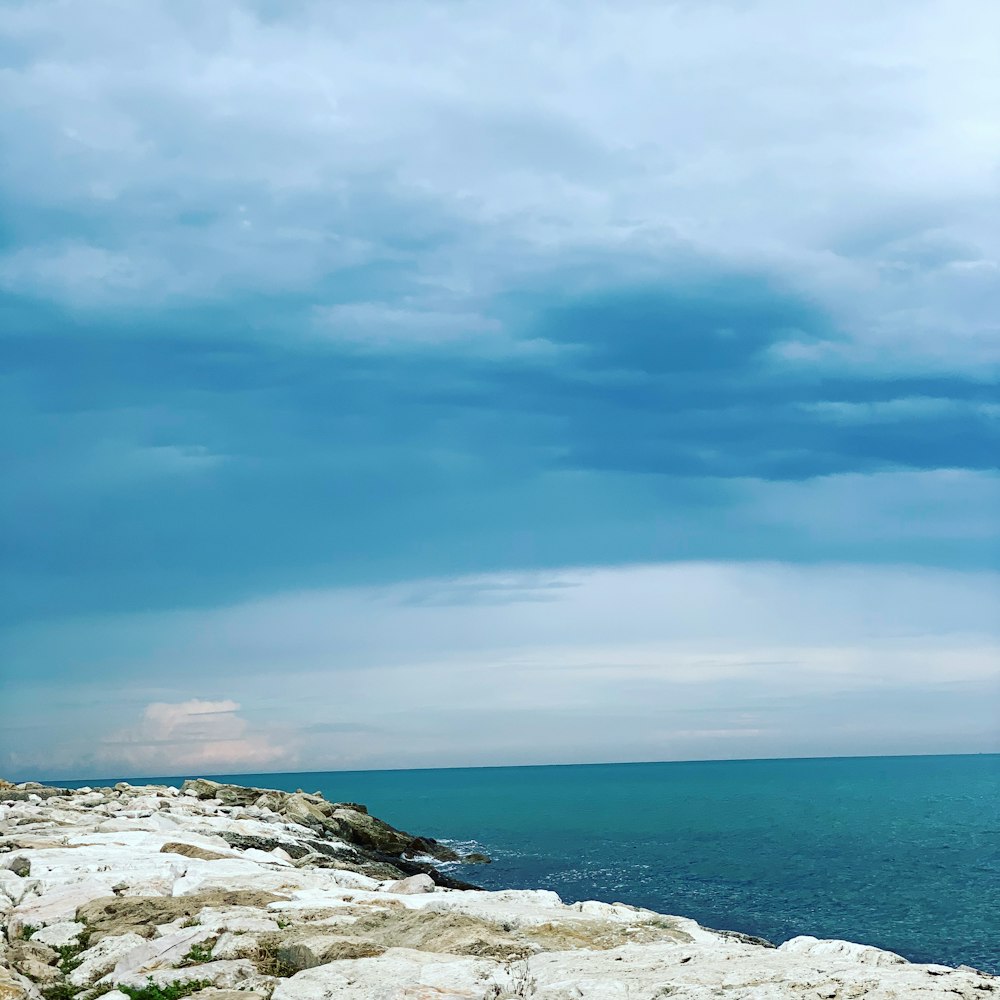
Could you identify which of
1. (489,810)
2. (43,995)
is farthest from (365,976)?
(489,810)

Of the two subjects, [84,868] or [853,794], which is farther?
[853,794]

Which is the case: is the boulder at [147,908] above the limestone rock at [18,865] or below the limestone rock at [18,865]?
above

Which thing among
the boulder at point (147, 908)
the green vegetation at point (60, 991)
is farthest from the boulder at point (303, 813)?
the green vegetation at point (60, 991)

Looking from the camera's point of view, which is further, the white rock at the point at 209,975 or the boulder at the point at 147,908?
the boulder at the point at 147,908

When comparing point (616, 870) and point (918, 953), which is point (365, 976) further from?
point (616, 870)

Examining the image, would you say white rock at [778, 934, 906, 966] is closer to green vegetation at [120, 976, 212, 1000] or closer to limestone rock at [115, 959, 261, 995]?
limestone rock at [115, 959, 261, 995]

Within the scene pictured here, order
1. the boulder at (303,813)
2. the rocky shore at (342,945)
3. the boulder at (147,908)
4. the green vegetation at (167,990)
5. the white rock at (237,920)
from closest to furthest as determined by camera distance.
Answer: the rocky shore at (342,945), the green vegetation at (167,990), the white rock at (237,920), the boulder at (147,908), the boulder at (303,813)

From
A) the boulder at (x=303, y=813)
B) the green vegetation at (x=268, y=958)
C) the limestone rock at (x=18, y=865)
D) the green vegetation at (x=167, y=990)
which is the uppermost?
the green vegetation at (x=268, y=958)

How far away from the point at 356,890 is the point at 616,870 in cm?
4604

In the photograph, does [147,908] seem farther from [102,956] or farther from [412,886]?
[412,886]

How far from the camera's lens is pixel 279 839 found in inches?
1545

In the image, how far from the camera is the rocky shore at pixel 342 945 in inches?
532

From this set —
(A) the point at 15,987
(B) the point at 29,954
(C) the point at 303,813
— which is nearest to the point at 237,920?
(B) the point at 29,954

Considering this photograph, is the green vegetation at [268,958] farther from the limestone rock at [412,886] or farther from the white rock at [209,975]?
the limestone rock at [412,886]
